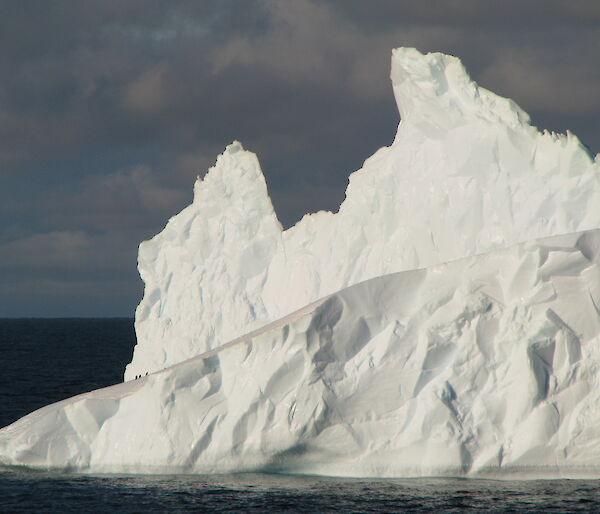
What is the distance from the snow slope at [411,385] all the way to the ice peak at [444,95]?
7455 millimetres

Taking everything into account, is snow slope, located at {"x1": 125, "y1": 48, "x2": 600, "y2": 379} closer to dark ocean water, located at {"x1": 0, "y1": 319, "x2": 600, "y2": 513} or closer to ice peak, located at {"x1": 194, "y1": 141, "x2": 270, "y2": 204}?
ice peak, located at {"x1": 194, "y1": 141, "x2": 270, "y2": 204}

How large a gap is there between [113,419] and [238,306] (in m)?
11.5

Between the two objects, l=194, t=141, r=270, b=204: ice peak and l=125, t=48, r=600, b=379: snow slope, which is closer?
l=125, t=48, r=600, b=379: snow slope

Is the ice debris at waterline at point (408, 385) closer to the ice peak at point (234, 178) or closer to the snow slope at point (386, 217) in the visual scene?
the snow slope at point (386, 217)

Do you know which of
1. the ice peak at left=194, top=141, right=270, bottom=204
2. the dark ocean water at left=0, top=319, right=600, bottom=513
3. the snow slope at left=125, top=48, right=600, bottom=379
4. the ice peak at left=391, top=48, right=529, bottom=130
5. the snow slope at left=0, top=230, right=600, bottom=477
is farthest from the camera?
the ice peak at left=194, top=141, right=270, bottom=204

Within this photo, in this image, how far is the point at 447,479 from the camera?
2847 centimetres

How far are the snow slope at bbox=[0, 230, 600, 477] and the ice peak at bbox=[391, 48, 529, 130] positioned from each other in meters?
7.46

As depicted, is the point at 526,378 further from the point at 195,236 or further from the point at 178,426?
the point at 195,236

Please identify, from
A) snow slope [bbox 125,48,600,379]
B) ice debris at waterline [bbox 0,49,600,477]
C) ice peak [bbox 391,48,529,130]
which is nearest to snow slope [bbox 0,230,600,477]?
ice debris at waterline [bbox 0,49,600,477]

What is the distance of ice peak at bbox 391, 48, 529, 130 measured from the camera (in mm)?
35812

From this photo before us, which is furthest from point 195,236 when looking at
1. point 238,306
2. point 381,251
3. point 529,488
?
point 529,488

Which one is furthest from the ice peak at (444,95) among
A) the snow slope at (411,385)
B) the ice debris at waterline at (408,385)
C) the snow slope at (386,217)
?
the snow slope at (411,385)

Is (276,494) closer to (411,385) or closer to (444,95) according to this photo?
(411,385)

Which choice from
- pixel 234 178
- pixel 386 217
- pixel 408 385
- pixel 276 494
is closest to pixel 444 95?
pixel 386 217
